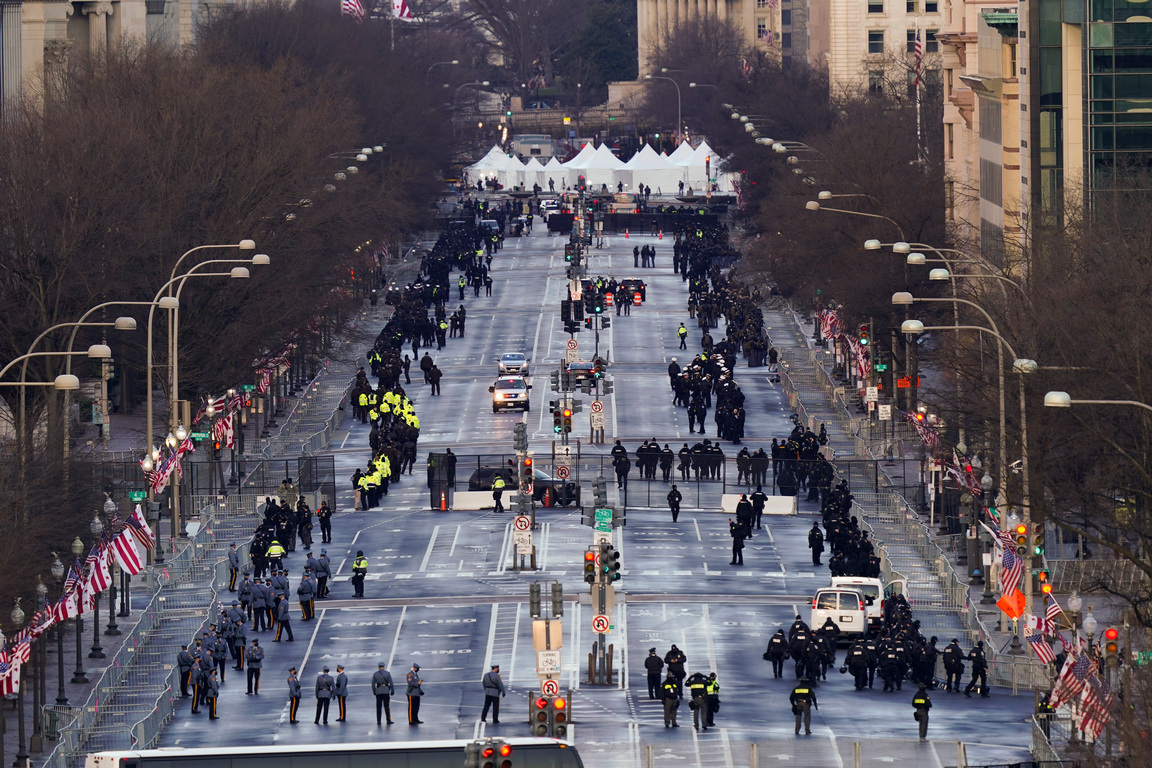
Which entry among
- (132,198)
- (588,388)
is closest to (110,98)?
(132,198)

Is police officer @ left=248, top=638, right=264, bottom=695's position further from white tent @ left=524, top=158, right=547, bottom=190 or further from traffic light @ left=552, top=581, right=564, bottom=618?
white tent @ left=524, top=158, right=547, bottom=190

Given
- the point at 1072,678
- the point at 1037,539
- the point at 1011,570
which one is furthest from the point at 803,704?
the point at 1037,539

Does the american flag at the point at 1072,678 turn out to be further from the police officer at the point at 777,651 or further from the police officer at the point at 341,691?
the police officer at the point at 341,691

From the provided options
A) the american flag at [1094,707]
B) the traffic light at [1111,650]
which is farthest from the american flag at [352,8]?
the american flag at [1094,707]

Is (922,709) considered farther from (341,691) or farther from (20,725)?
(20,725)

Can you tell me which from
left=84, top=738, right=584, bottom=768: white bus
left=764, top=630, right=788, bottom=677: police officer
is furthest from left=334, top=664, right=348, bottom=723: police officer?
left=84, top=738, right=584, bottom=768: white bus

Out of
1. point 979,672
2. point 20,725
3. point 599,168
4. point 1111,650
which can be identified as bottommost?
point 979,672
